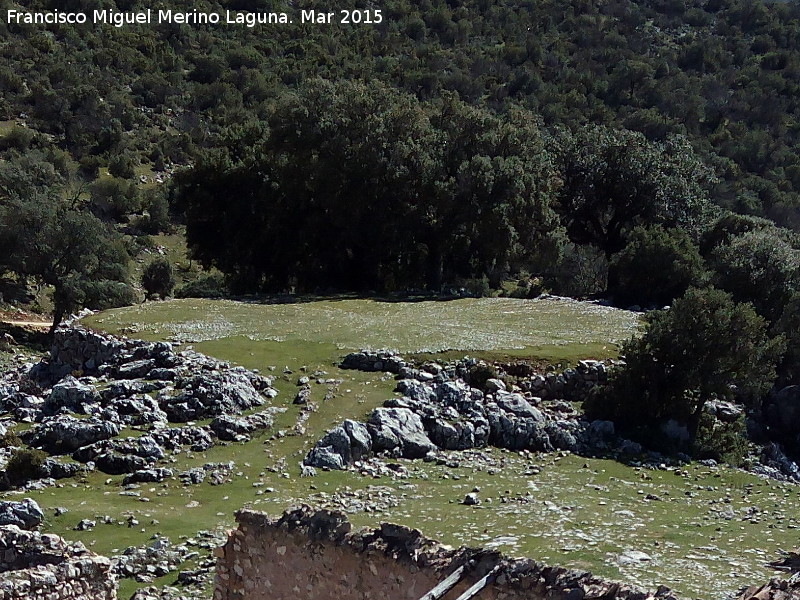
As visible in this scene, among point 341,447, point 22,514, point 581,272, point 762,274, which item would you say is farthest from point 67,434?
point 581,272

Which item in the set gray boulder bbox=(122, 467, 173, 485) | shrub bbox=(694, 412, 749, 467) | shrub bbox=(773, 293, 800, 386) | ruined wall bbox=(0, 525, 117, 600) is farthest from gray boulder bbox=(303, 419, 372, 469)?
shrub bbox=(773, 293, 800, 386)

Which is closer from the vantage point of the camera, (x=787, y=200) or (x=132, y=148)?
(x=132, y=148)

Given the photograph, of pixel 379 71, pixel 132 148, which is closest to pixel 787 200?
pixel 379 71

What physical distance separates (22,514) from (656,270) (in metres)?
31.7

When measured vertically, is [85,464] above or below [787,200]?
below

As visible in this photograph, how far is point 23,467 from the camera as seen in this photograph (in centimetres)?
2530

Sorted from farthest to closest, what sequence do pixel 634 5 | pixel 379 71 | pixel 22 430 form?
pixel 634 5, pixel 379 71, pixel 22 430

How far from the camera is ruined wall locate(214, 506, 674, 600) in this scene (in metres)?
12.6

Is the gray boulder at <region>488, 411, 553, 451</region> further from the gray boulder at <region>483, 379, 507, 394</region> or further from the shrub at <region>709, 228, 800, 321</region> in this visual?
the shrub at <region>709, 228, 800, 321</region>

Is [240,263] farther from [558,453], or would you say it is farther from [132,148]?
[132,148]

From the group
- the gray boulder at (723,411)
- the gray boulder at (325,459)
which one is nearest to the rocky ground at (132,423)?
the gray boulder at (325,459)

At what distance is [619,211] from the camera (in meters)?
58.6

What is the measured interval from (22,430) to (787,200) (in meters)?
87.8

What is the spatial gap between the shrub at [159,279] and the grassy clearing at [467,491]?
23.4m
